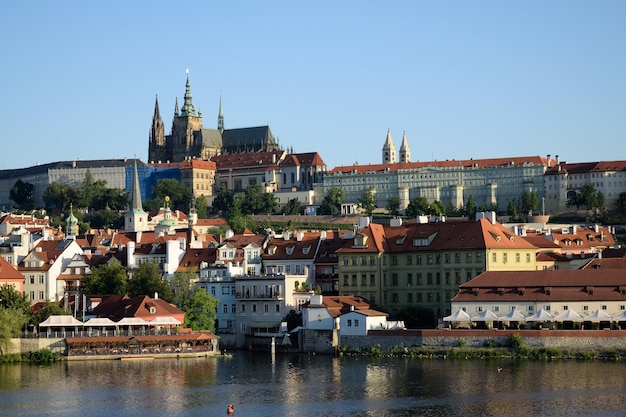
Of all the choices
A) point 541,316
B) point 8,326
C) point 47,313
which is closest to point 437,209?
point 47,313

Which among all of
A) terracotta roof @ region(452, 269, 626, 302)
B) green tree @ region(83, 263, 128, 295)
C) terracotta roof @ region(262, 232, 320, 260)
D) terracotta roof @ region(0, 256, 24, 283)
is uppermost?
terracotta roof @ region(262, 232, 320, 260)

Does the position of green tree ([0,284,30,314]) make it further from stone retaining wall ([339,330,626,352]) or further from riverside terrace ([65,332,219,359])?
stone retaining wall ([339,330,626,352])

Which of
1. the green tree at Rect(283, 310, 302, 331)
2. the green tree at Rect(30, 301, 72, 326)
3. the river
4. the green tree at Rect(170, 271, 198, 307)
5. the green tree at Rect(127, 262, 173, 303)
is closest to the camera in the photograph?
the river

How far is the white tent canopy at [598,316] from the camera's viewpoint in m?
69.2

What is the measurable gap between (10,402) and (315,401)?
12.4m

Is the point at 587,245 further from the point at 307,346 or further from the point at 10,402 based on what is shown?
the point at 10,402

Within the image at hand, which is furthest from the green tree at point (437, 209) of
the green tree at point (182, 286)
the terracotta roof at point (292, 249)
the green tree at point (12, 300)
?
the green tree at point (12, 300)

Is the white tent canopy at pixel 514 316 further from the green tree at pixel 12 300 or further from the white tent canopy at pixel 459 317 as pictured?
the green tree at pixel 12 300

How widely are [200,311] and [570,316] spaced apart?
70.3 ft

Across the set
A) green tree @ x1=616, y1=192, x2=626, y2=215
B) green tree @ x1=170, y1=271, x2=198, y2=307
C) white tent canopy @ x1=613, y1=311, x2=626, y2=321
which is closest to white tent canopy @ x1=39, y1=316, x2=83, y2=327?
green tree @ x1=170, y1=271, x2=198, y2=307

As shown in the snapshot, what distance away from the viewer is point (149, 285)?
3204 inches

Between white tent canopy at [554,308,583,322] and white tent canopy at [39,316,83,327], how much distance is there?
25.3 metres

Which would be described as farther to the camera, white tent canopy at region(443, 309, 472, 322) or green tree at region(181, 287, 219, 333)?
green tree at region(181, 287, 219, 333)

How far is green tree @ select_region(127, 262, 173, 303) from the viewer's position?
8106 cm
